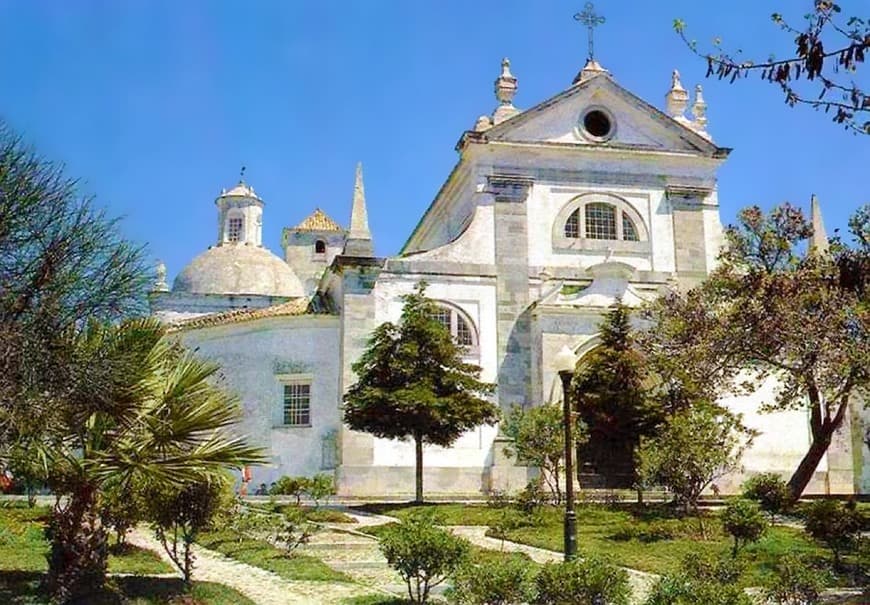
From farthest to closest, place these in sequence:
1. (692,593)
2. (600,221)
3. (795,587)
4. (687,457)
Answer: (600,221)
(687,457)
(795,587)
(692,593)

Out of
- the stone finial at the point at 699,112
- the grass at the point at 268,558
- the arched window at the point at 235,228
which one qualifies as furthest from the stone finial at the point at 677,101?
the arched window at the point at 235,228

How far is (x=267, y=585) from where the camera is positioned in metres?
15.5

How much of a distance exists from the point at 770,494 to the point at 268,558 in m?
13.9

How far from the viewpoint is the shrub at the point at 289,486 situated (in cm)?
3055

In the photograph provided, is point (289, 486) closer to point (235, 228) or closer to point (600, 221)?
point (600, 221)

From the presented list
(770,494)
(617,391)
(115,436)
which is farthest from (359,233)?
(115,436)

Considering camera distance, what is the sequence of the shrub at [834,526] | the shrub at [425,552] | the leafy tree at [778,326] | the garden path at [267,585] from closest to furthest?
the shrub at [425,552], the garden path at [267,585], the shrub at [834,526], the leafy tree at [778,326]

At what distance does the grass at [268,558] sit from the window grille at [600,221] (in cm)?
1923

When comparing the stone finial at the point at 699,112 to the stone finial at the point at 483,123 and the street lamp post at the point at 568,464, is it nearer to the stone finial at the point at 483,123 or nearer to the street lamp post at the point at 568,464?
the stone finial at the point at 483,123

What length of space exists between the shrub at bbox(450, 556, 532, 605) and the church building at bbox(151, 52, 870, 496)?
1964 cm

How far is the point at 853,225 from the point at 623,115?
47.4ft

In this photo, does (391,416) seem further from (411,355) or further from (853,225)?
(853,225)

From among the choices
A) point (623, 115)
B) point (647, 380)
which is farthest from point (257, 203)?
point (647, 380)

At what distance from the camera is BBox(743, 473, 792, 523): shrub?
26.0 metres
